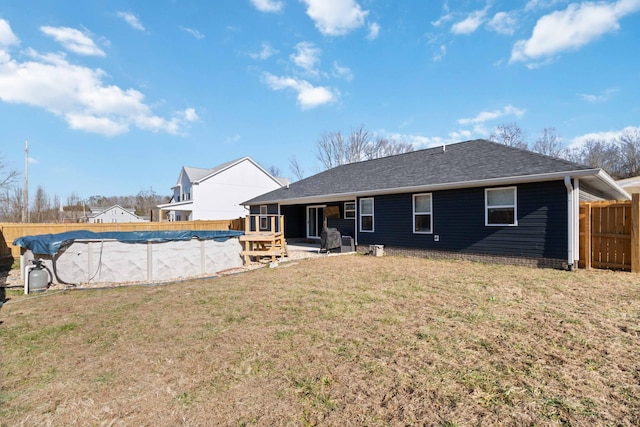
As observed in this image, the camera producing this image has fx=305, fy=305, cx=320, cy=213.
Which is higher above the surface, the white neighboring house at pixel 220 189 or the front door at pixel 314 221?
the white neighboring house at pixel 220 189

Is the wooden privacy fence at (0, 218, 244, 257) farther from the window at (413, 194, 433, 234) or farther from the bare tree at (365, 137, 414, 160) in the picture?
the bare tree at (365, 137, 414, 160)

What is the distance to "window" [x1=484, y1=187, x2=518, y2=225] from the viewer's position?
8.81 metres

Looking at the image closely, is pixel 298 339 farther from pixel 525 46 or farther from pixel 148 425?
pixel 525 46

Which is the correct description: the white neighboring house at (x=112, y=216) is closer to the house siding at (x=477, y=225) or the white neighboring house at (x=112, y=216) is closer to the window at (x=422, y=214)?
the house siding at (x=477, y=225)

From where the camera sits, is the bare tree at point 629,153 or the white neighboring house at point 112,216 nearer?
the bare tree at point 629,153

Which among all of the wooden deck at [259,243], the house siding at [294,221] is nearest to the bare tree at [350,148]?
the house siding at [294,221]

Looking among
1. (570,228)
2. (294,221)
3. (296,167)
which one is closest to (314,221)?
(294,221)

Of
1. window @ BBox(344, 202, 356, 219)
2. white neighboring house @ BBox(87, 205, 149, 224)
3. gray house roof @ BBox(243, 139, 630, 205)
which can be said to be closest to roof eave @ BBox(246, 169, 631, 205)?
gray house roof @ BBox(243, 139, 630, 205)

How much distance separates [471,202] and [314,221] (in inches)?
370

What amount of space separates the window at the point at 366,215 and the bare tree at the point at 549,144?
96.8 ft

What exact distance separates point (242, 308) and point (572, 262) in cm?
812

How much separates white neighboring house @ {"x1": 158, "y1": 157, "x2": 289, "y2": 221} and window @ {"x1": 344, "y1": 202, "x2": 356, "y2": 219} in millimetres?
14077

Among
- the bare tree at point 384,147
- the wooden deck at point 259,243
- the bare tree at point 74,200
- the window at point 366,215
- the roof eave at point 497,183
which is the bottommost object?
the wooden deck at point 259,243

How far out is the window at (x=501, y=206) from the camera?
8.81 metres
